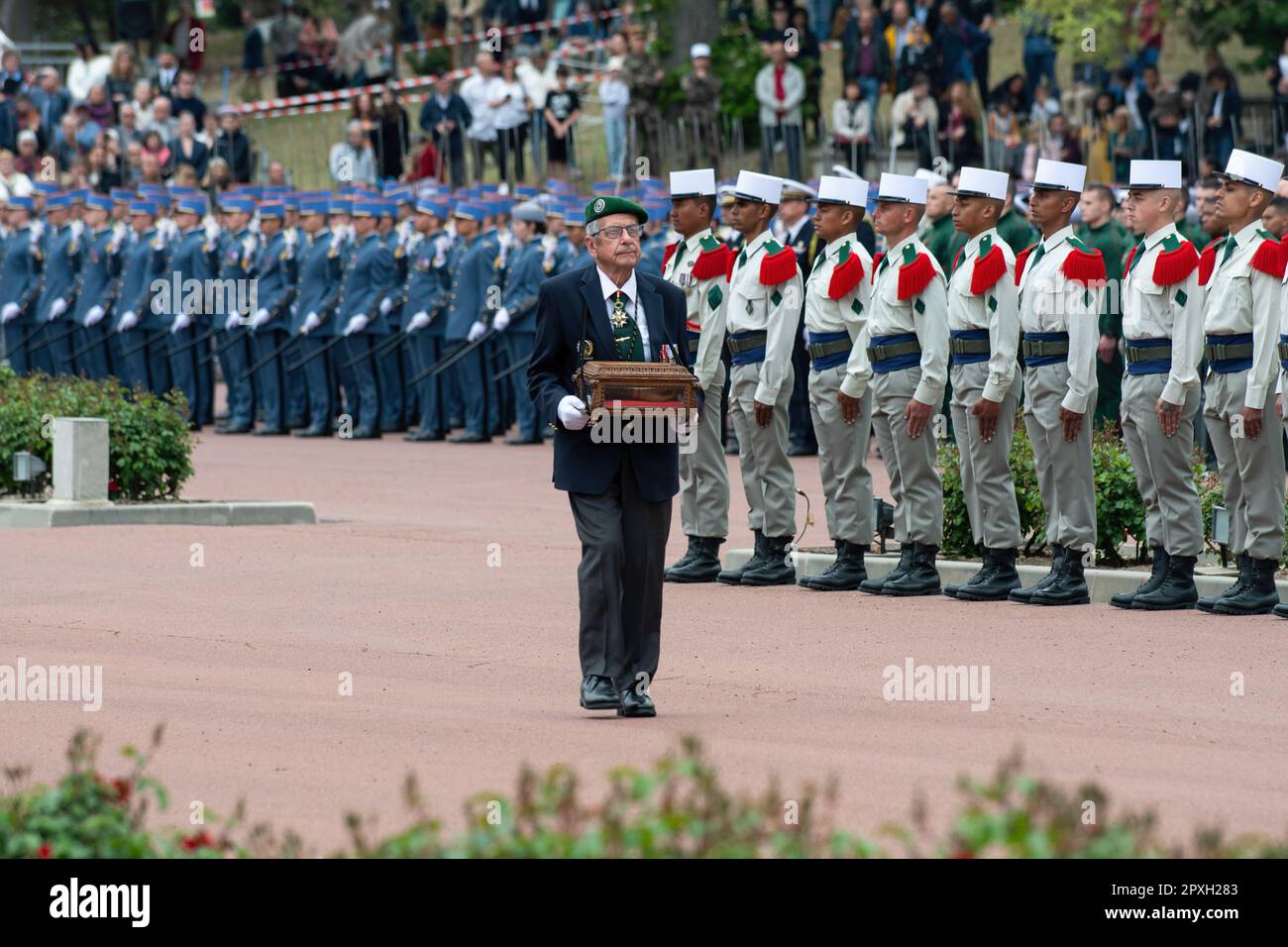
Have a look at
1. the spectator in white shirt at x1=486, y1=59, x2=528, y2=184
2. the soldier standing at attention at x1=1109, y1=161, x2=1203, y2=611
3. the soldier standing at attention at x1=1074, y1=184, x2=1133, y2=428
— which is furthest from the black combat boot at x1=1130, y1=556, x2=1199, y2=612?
the spectator in white shirt at x1=486, y1=59, x2=528, y2=184

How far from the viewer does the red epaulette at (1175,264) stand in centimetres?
1159

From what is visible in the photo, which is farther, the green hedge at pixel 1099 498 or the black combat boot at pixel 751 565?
the black combat boot at pixel 751 565

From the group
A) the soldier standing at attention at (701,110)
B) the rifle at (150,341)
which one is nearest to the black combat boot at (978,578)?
the rifle at (150,341)

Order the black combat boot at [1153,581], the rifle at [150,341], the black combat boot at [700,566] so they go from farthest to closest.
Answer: the rifle at [150,341] < the black combat boot at [700,566] < the black combat boot at [1153,581]

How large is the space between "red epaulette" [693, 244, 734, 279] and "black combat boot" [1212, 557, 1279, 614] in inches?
133

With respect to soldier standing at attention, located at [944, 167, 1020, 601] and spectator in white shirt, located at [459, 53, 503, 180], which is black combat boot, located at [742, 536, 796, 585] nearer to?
soldier standing at attention, located at [944, 167, 1020, 601]

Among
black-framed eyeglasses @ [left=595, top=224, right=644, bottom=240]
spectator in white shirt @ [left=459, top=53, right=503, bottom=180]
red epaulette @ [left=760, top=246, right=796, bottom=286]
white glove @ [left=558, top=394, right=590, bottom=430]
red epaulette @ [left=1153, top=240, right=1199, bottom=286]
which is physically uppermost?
spectator in white shirt @ [left=459, top=53, right=503, bottom=180]

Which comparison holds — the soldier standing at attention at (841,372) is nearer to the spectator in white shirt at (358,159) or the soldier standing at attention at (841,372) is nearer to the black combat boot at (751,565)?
the black combat boot at (751,565)

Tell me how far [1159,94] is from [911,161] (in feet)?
9.39

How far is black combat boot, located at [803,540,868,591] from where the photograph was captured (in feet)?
42.2

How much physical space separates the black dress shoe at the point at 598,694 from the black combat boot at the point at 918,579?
151 inches

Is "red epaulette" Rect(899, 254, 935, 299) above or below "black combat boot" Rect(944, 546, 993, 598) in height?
above

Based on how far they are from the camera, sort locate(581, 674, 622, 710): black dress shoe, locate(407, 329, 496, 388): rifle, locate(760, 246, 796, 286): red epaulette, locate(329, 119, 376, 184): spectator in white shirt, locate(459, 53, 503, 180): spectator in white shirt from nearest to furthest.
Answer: locate(581, 674, 622, 710): black dress shoe, locate(760, 246, 796, 286): red epaulette, locate(407, 329, 496, 388): rifle, locate(329, 119, 376, 184): spectator in white shirt, locate(459, 53, 503, 180): spectator in white shirt
